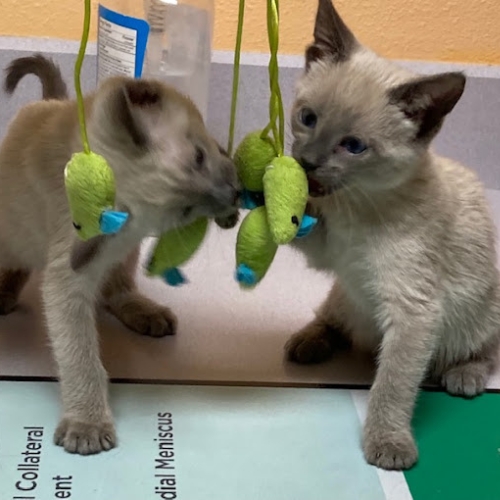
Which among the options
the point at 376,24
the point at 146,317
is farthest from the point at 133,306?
the point at 376,24

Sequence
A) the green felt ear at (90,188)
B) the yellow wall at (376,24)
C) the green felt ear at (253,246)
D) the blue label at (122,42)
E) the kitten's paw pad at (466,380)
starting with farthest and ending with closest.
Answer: the yellow wall at (376,24) → the blue label at (122,42) → the kitten's paw pad at (466,380) → the green felt ear at (253,246) → the green felt ear at (90,188)

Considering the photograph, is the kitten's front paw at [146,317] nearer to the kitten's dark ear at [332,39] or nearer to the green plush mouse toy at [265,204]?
the green plush mouse toy at [265,204]

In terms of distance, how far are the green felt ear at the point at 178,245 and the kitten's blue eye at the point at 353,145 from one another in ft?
0.60

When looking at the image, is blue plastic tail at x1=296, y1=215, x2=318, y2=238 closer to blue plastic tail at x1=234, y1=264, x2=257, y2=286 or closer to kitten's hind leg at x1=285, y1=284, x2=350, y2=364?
blue plastic tail at x1=234, y1=264, x2=257, y2=286

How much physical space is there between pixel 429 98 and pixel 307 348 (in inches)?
15.8

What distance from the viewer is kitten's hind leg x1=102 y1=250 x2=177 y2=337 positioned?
133cm

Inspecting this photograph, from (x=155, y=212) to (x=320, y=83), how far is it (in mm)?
266

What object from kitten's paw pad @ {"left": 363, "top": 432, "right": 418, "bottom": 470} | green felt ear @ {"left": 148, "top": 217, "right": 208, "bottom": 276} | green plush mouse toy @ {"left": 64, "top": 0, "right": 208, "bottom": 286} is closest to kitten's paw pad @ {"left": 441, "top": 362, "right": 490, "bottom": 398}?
kitten's paw pad @ {"left": 363, "top": 432, "right": 418, "bottom": 470}

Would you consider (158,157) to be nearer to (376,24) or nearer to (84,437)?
(84,437)

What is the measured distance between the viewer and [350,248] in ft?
3.84

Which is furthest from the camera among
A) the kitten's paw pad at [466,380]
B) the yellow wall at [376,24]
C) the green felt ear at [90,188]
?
the yellow wall at [376,24]

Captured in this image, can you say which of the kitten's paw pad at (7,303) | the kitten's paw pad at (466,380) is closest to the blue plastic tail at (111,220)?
the kitten's paw pad at (7,303)

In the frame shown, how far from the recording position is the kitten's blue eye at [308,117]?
1.11 meters

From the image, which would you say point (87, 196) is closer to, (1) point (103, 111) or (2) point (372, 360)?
(1) point (103, 111)
